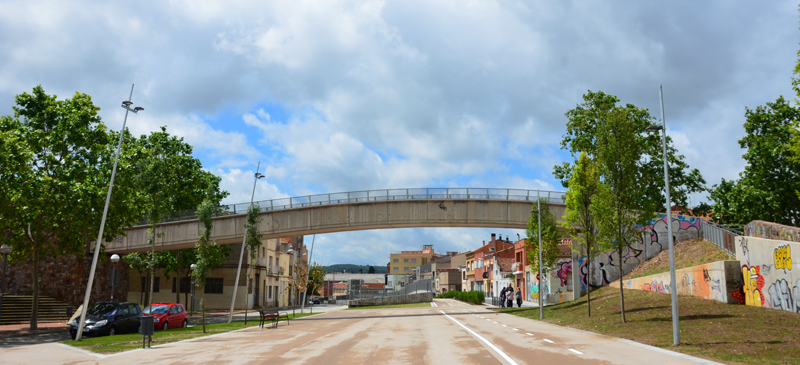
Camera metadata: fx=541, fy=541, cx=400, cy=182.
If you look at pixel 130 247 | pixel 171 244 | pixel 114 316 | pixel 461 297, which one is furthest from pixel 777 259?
pixel 461 297

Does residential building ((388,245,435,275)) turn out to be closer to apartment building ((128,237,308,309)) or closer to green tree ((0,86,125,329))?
apartment building ((128,237,308,309))

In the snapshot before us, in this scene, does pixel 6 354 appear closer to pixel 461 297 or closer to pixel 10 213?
pixel 10 213

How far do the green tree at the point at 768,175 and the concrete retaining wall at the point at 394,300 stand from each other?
4286cm

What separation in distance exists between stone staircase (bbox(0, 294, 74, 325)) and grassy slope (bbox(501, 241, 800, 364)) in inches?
1210

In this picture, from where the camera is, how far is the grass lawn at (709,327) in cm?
1216

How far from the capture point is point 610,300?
30.1 metres

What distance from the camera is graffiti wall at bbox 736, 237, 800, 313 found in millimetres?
18047

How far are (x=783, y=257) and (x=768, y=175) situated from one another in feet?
69.3

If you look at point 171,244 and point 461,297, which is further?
point 461,297

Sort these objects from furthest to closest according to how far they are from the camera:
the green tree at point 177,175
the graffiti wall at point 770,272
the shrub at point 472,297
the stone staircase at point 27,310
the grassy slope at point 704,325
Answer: the shrub at point 472,297 → the green tree at point 177,175 → the stone staircase at point 27,310 → the graffiti wall at point 770,272 → the grassy slope at point 704,325

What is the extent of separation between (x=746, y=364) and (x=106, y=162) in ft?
96.1

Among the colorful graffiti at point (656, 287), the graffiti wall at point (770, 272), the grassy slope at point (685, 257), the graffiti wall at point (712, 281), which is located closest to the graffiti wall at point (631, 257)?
the grassy slope at point (685, 257)

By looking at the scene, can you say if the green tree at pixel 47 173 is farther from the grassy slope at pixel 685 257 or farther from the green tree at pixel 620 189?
the grassy slope at pixel 685 257

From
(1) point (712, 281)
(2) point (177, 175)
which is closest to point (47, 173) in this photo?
(2) point (177, 175)
